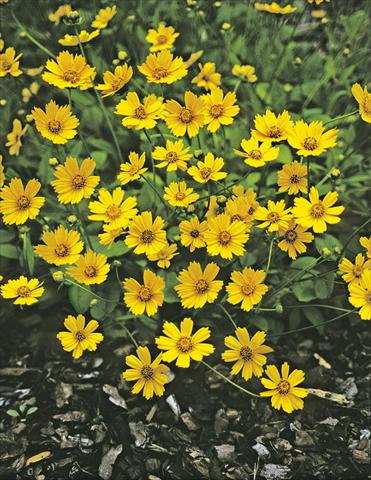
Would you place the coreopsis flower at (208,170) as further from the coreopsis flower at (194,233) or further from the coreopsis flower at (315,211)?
the coreopsis flower at (315,211)

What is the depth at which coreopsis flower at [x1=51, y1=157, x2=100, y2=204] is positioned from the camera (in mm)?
1954

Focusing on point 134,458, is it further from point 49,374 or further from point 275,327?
point 275,327

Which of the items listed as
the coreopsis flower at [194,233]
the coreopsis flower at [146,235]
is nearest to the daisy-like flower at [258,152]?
the coreopsis flower at [194,233]

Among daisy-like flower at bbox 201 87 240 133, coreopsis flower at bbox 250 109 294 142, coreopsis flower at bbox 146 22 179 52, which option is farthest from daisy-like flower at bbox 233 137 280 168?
coreopsis flower at bbox 146 22 179 52

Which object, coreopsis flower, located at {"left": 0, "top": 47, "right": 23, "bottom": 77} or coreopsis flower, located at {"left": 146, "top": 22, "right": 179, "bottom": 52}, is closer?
coreopsis flower, located at {"left": 0, "top": 47, "right": 23, "bottom": 77}

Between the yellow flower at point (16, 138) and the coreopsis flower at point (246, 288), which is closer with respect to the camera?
the coreopsis flower at point (246, 288)

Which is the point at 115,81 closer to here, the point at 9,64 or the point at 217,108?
the point at 217,108

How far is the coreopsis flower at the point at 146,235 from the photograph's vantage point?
1860mm

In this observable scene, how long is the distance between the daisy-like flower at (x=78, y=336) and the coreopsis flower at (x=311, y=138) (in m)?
0.88

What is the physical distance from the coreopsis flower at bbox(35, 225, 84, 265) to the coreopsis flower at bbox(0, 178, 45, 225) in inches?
4.5

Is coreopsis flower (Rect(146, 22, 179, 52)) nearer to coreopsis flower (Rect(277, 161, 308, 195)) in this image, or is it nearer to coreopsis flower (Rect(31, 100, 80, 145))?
coreopsis flower (Rect(31, 100, 80, 145))

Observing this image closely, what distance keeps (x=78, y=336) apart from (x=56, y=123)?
74cm

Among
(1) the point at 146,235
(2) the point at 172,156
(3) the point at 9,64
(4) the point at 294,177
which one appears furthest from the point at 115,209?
(3) the point at 9,64

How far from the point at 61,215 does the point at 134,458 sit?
1.04 m
